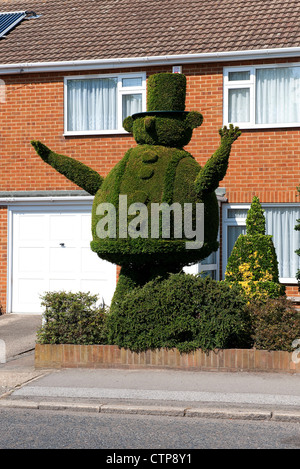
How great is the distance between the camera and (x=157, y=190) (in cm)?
990

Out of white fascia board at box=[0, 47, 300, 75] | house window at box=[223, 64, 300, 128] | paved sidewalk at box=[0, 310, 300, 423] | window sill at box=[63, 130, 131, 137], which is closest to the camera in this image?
paved sidewalk at box=[0, 310, 300, 423]

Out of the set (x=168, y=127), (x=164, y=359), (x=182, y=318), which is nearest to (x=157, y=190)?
(x=168, y=127)

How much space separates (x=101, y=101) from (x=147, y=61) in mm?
1382

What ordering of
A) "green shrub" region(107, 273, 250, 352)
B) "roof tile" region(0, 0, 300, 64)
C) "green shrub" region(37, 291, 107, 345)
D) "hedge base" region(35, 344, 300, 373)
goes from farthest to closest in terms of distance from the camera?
1. "roof tile" region(0, 0, 300, 64)
2. "green shrub" region(37, 291, 107, 345)
3. "green shrub" region(107, 273, 250, 352)
4. "hedge base" region(35, 344, 300, 373)

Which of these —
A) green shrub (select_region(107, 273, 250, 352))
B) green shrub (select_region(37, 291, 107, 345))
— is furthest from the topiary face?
green shrub (select_region(37, 291, 107, 345))

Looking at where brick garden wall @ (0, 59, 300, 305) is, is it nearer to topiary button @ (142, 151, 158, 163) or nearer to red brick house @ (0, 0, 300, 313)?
red brick house @ (0, 0, 300, 313)

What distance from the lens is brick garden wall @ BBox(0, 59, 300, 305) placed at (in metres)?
14.4

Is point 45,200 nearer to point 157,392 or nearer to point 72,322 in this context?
point 72,322

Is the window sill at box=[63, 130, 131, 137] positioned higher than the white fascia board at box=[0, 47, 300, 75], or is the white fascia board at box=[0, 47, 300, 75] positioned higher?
the white fascia board at box=[0, 47, 300, 75]

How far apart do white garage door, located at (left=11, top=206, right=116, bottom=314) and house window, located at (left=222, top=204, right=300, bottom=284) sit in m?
2.66

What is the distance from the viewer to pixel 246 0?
1641 centimetres

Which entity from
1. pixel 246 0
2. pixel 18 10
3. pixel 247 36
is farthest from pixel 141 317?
pixel 18 10

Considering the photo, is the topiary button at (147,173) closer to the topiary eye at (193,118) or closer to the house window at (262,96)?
the topiary eye at (193,118)

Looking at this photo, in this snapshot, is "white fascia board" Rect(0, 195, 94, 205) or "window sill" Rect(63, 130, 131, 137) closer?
"white fascia board" Rect(0, 195, 94, 205)
